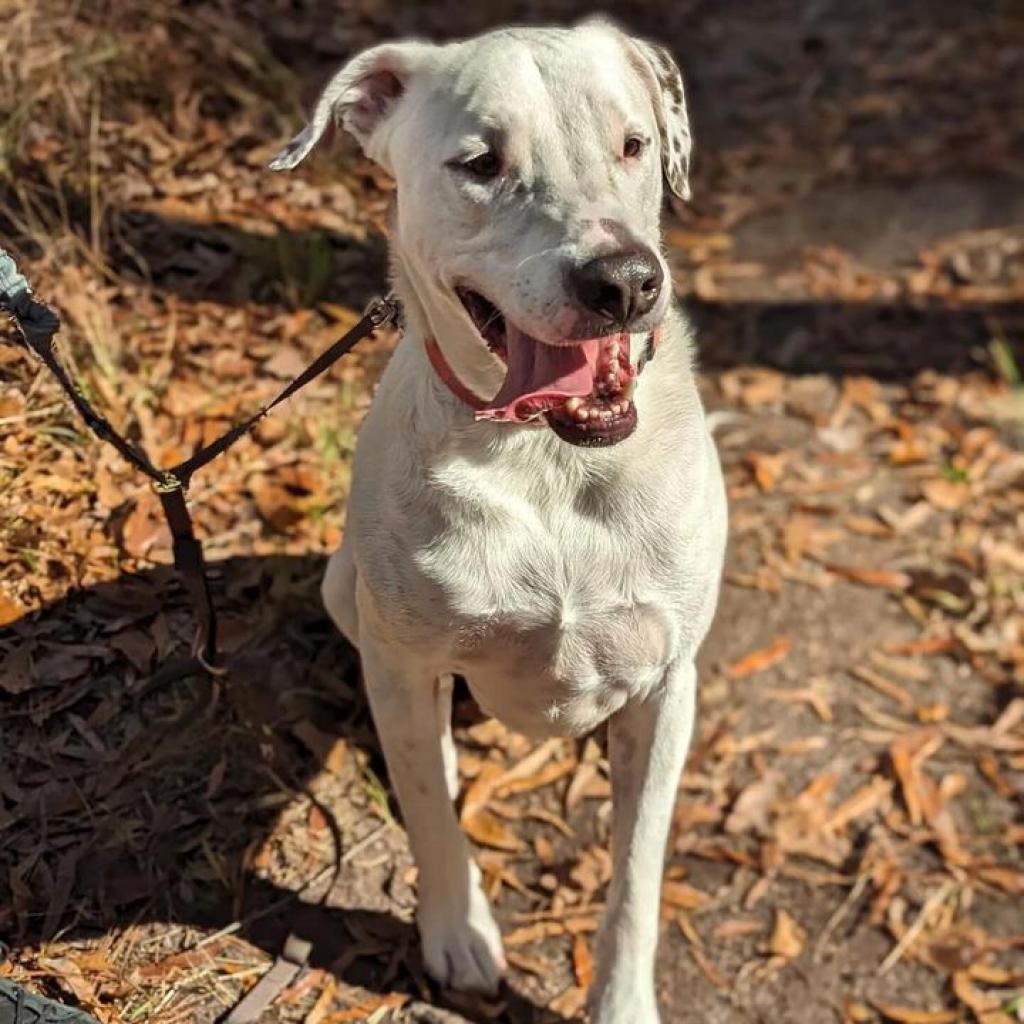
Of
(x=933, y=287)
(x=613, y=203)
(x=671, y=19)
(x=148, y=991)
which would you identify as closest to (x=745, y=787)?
(x=148, y=991)

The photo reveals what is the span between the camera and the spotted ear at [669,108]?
3.06m

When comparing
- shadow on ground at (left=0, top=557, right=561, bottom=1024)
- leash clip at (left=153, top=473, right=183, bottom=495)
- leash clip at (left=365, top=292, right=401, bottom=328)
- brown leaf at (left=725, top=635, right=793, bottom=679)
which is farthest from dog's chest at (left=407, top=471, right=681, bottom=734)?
brown leaf at (left=725, top=635, right=793, bottom=679)

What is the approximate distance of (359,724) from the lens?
4242 millimetres

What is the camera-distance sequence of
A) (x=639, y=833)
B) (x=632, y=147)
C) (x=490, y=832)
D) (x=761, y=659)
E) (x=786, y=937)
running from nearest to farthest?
(x=632, y=147) < (x=639, y=833) < (x=786, y=937) < (x=490, y=832) < (x=761, y=659)

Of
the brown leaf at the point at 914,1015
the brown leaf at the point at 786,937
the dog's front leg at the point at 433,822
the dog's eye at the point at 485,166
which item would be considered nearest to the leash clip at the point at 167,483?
the dog's front leg at the point at 433,822

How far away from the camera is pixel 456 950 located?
12.1 feet

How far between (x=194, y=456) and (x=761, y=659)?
84.8 inches

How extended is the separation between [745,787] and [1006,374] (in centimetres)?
246

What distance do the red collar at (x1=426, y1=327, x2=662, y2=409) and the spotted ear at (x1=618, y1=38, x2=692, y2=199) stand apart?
1.36ft

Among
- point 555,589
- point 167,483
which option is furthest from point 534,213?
point 167,483

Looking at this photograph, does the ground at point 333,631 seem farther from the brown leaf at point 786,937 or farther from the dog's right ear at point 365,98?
the dog's right ear at point 365,98

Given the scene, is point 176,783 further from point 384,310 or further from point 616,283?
point 616,283

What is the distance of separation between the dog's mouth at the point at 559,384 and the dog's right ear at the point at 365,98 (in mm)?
496

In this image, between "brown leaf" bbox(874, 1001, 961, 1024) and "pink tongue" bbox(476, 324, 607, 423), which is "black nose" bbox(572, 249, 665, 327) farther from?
"brown leaf" bbox(874, 1001, 961, 1024)
